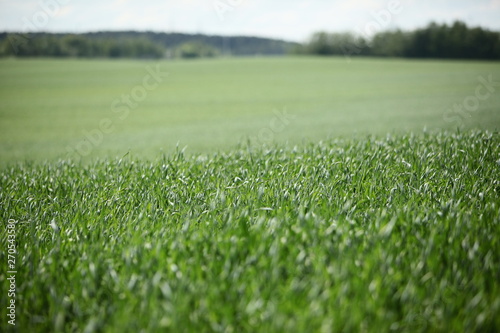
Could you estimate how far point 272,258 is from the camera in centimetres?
432

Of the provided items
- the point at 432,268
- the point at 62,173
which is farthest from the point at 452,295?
the point at 62,173

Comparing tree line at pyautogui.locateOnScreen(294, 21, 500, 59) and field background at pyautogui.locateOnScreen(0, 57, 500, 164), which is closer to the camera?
field background at pyautogui.locateOnScreen(0, 57, 500, 164)

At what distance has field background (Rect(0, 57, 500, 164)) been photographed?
2708 cm

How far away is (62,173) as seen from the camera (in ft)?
32.5

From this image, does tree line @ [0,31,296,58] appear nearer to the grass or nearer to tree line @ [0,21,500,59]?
tree line @ [0,21,500,59]

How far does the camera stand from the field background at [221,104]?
88.8ft

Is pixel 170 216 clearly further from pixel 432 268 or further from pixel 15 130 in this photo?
pixel 15 130

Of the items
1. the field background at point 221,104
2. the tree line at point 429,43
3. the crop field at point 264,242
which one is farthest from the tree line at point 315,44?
the crop field at point 264,242

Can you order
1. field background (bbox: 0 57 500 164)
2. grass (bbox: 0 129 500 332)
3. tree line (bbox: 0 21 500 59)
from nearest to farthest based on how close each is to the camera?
grass (bbox: 0 129 500 332)
field background (bbox: 0 57 500 164)
tree line (bbox: 0 21 500 59)

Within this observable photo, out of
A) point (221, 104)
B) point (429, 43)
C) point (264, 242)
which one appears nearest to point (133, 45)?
point (429, 43)

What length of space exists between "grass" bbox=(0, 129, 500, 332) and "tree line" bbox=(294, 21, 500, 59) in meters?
111

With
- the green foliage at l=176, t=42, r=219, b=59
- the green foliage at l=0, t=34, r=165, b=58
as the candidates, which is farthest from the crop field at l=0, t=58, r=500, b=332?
the green foliage at l=176, t=42, r=219, b=59

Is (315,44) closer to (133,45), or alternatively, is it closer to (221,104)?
(133,45)

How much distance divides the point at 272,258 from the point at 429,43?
404ft
